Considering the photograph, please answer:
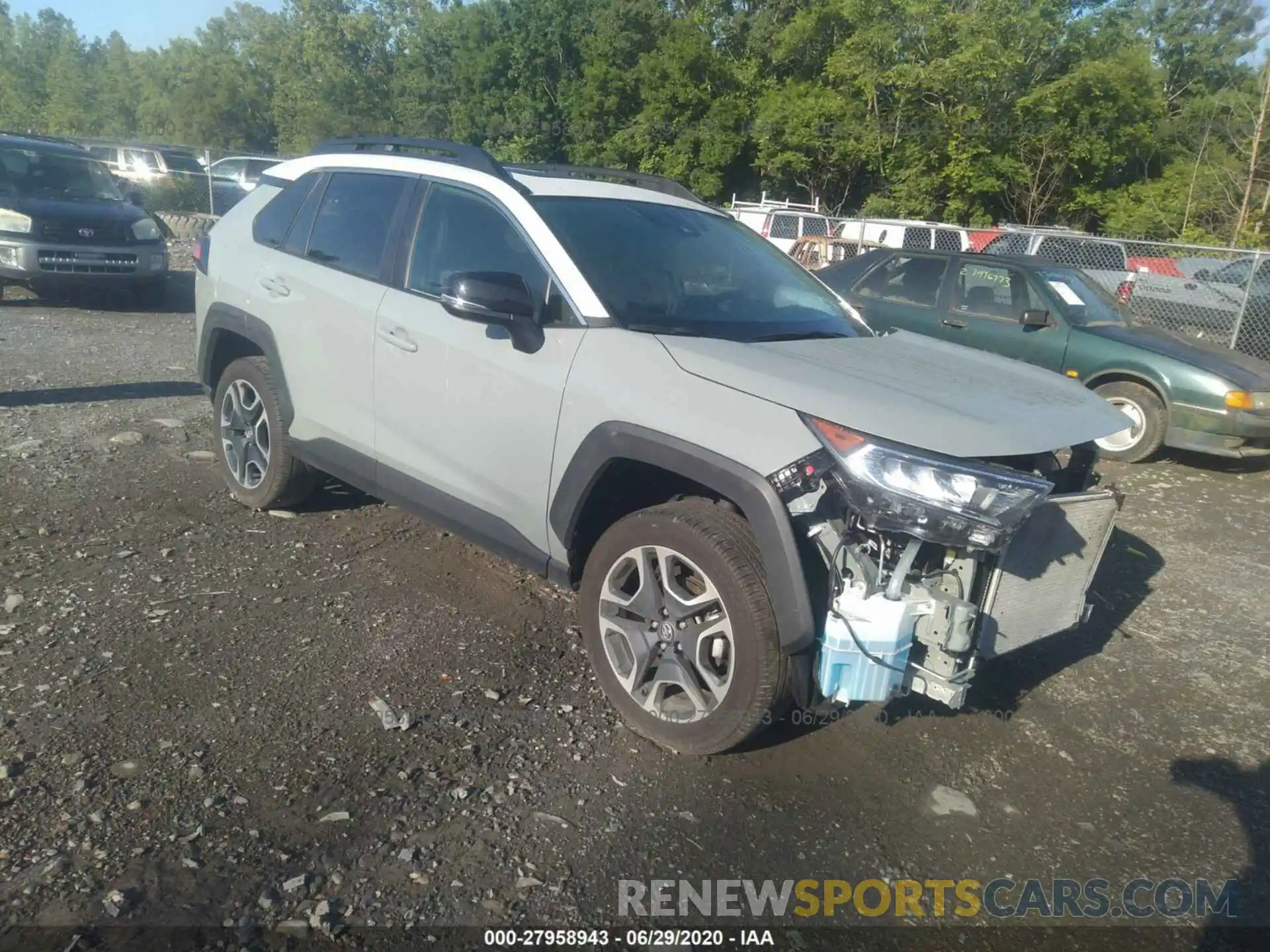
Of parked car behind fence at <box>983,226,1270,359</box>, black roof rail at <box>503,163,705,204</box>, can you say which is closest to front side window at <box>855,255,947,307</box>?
parked car behind fence at <box>983,226,1270,359</box>

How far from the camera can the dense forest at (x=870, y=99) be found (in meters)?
29.1

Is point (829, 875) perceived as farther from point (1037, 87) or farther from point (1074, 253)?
point (1037, 87)

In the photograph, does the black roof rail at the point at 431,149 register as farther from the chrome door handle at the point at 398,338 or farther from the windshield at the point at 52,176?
the windshield at the point at 52,176

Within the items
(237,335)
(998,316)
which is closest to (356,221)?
(237,335)

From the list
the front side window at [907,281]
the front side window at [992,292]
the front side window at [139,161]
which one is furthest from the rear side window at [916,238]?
the front side window at [139,161]

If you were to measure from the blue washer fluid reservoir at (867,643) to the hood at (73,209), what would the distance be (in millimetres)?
11109

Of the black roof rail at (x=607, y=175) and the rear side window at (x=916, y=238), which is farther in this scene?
the rear side window at (x=916, y=238)

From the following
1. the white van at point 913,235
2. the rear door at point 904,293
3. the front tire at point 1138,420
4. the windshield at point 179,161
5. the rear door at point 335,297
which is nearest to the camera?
the rear door at point 335,297

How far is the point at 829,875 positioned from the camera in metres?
2.86

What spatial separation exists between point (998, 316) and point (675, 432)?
6.60 meters

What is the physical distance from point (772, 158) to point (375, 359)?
34.2 metres

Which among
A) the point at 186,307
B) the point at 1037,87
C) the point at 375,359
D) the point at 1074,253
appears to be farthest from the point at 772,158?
the point at 375,359

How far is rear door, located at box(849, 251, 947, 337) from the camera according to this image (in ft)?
29.5

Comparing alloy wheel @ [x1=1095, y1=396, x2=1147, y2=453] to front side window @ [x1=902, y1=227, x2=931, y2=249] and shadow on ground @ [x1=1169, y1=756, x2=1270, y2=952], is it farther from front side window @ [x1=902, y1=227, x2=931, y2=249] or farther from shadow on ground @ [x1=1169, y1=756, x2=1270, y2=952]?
front side window @ [x1=902, y1=227, x2=931, y2=249]
